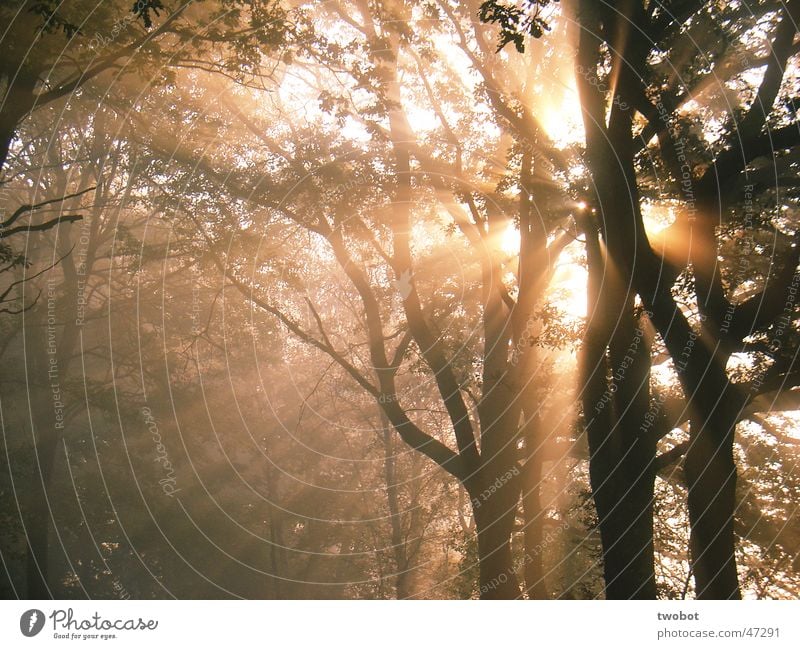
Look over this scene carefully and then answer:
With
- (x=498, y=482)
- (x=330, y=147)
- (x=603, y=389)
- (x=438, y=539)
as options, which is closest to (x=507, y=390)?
(x=498, y=482)

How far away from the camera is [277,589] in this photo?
109 feet

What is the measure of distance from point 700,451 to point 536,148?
5.98m

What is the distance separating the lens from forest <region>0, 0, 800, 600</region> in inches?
403

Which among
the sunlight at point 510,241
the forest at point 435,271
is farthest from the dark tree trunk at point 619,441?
the sunlight at point 510,241

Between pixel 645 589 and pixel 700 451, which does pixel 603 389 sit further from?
pixel 645 589
